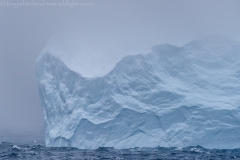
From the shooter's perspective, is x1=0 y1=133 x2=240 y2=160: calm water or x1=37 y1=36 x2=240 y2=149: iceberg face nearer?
x1=0 y1=133 x2=240 y2=160: calm water

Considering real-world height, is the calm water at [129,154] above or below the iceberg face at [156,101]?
below

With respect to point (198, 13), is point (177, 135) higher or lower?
lower

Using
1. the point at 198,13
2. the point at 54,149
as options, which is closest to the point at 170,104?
the point at 54,149

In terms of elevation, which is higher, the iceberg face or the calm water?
the iceberg face

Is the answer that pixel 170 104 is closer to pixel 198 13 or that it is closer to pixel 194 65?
pixel 194 65

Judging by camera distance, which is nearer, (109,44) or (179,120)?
(179,120)

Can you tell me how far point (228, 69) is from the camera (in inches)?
641

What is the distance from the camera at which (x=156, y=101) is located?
15.2 metres

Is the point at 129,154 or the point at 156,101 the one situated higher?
the point at 156,101

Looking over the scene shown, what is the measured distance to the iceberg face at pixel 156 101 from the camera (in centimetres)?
1452

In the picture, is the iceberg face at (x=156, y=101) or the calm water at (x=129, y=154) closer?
the calm water at (x=129, y=154)

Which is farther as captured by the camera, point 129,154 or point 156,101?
point 156,101

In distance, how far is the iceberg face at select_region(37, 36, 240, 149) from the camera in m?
14.5

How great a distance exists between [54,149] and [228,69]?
723 centimetres
